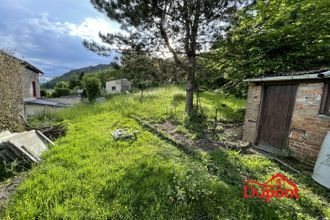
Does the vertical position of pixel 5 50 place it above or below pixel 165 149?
above

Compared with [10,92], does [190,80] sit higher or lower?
higher

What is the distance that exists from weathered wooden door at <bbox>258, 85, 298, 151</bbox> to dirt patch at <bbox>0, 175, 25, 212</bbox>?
5.97 meters

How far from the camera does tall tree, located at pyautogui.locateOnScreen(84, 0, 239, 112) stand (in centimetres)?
629

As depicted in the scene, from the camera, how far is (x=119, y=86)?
89.8ft

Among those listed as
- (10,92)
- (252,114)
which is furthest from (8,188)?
(252,114)

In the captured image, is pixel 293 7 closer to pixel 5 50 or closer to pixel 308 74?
pixel 308 74

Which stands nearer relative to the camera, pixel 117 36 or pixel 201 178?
pixel 201 178

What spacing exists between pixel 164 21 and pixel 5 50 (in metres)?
5.36

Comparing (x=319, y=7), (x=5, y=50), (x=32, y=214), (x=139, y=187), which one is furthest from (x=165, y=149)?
(x=319, y=7)

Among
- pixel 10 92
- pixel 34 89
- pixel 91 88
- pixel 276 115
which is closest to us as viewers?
pixel 276 115

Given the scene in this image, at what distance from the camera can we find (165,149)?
4.78 metres

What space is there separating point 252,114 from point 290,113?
3.83 ft

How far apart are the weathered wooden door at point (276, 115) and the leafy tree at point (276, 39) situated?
4.04ft

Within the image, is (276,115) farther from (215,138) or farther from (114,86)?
(114,86)
